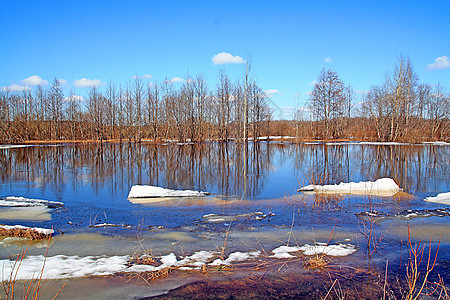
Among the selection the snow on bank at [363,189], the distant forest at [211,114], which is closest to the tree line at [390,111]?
the distant forest at [211,114]

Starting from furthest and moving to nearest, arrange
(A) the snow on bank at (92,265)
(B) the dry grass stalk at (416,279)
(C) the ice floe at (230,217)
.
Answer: (C) the ice floe at (230,217)
(A) the snow on bank at (92,265)
(B) the dry grass stalk at (416,279)

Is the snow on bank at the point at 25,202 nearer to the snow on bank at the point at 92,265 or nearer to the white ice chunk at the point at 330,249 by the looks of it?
the snow on bank at the point at 92,265

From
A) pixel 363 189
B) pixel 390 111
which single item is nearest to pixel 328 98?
pixel 390 111

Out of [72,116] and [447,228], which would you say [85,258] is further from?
[72,116]

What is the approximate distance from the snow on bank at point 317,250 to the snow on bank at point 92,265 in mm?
344

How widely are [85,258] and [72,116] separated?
49978mm

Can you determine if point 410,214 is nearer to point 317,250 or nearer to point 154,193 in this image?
point 317,250

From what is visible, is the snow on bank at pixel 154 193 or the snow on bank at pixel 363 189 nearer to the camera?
the snow on bank at pixel 154 193

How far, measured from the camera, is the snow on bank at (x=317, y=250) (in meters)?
4.32

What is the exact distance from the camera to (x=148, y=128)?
156 feet

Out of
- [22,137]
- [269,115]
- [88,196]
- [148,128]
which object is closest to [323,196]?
[88,196]

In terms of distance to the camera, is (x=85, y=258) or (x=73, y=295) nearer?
(x=73, y=295)

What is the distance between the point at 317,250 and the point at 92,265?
3.23 m

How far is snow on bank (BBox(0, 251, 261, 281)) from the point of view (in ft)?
11.9
